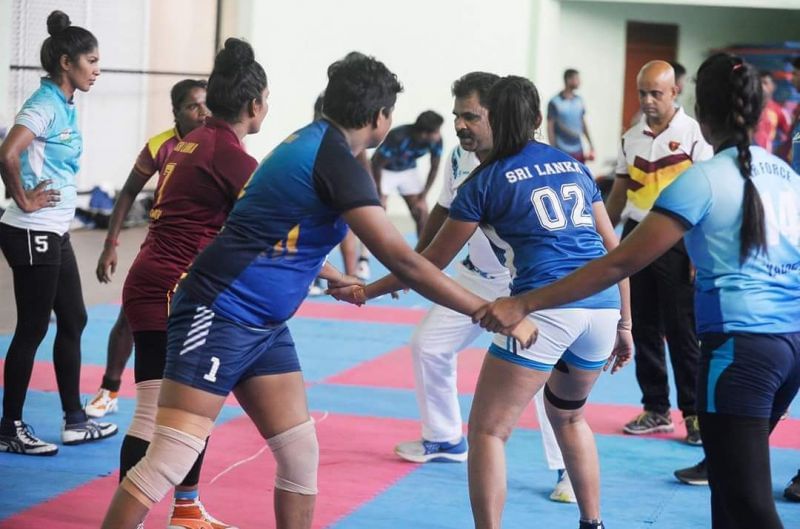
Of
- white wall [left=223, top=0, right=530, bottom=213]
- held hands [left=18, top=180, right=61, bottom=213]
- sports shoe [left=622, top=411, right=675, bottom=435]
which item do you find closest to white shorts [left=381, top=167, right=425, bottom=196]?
white wall [left=223, top=0, right=530, bottom=213]

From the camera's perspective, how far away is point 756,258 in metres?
3.46

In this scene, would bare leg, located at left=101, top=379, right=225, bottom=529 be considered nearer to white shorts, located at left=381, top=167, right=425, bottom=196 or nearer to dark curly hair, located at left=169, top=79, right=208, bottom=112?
dark curly hair, located at left=169, top=79, right=208, bottom=112

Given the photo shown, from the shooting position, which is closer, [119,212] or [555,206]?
[555,206]

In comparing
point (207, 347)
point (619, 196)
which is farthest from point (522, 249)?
point (619, 196)

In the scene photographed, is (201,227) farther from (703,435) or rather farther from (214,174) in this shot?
(703,435)

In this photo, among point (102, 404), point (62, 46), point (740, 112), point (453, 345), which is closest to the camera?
point (740, 112)

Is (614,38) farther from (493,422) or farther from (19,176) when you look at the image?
(493,422)

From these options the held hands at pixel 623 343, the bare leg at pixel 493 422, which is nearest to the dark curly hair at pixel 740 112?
the bare leg at pixel 493 422

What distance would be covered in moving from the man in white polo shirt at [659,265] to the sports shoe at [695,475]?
686 mm

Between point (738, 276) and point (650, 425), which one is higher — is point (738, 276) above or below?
above

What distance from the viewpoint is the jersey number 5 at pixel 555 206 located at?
4.22 meters

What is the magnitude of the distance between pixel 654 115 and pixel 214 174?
9.85 ft

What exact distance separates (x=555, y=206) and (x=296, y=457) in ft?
4.01

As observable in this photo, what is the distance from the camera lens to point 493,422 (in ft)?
14.0
